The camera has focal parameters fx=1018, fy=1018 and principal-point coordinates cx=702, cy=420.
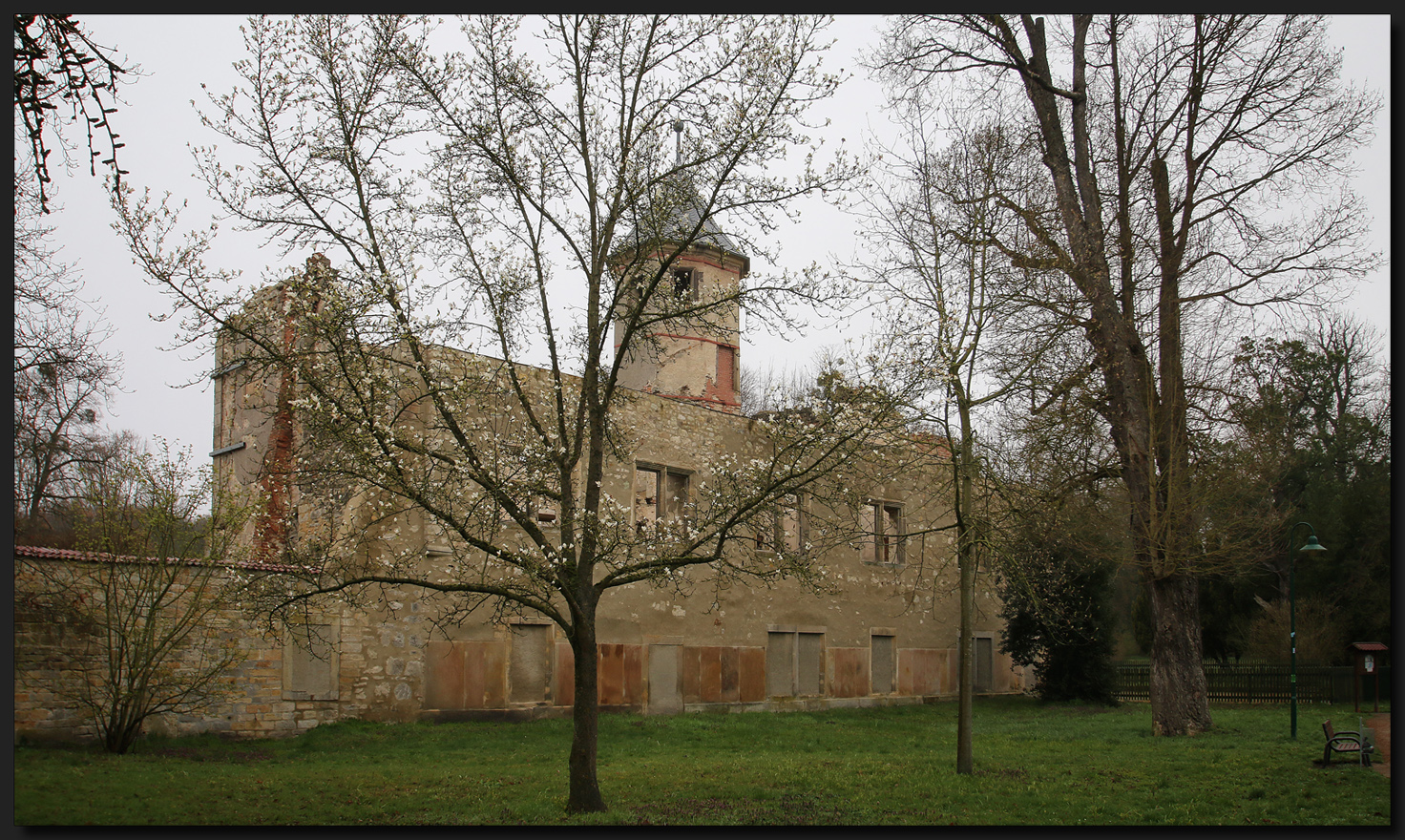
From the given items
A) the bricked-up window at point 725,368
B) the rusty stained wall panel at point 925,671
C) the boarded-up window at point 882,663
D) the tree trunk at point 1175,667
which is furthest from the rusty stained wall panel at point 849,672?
the tree trunk at point 1175,667

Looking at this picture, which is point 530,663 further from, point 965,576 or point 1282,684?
point 1282,684

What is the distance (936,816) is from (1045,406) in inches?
356

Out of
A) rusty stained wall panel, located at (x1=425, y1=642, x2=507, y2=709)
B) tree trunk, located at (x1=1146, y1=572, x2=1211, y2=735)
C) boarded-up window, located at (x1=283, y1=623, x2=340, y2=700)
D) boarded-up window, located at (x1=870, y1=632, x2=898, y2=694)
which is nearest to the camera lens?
boarded-up window, located at (x1=283, y1=623, x2=340, y2=700)

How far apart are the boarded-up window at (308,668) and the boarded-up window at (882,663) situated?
1386cm

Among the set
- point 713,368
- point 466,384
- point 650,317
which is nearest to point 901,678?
point 713,368

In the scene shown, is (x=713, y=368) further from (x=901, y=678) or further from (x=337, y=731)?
(x=337, y=731)

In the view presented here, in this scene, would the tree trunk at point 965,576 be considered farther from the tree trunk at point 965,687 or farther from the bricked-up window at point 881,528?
the bricked-up window at point 881,528

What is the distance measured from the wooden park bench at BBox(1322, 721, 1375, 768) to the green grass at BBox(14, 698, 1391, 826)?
1.26ft

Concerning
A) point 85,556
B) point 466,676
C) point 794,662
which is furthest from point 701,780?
point 794,662

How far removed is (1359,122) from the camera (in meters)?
17.0

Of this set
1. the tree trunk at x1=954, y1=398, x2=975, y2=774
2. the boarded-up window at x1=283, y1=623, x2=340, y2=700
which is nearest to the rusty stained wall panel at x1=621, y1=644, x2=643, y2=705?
the boarded-up window at x1=283, y1=623, x2=340, y2=700

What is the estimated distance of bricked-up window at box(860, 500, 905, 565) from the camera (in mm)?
25875

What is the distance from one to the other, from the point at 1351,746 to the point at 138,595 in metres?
16.0

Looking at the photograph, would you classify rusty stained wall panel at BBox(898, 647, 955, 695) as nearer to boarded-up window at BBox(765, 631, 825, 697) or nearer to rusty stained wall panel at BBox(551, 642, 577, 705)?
boarded-up window at BBox(765, 631, 825, 697)
